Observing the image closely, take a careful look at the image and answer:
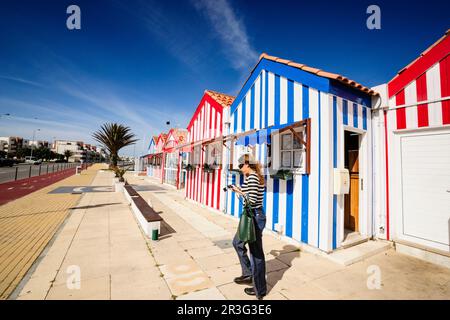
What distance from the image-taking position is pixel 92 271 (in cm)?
319

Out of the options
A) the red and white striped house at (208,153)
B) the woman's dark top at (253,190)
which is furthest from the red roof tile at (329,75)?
the red and white striped house at (208,153)

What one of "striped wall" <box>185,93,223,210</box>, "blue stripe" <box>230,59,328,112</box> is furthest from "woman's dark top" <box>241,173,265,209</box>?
"striped wall" <box>185,93,223,210</box>

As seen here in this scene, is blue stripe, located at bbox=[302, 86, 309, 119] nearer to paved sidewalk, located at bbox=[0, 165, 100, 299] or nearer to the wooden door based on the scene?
the wooden door

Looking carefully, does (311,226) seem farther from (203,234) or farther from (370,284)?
(203,234)

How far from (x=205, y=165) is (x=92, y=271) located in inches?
218

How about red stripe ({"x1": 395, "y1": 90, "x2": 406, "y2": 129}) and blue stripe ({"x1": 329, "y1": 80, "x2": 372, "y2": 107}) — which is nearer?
blue stripe ({"x1": 329, "y1": 80, "x2": 372, "y2": 107})

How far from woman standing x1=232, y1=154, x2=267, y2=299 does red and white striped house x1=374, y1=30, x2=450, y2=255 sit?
3.49 meters

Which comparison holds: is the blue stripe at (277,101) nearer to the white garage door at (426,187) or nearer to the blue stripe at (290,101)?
the blue stripe at (290,101)

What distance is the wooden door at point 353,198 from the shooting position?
15.8ft

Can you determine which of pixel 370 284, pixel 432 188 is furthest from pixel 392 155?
pixel 370 284

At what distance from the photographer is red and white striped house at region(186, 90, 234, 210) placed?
793cm

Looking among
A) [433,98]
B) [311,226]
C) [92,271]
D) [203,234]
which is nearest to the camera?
[92,271]

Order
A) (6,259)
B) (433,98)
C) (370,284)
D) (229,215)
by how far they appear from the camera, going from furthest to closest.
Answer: (229,215) → (433,98) → (6,259) → (370,284)

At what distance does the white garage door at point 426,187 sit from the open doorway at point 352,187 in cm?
84
